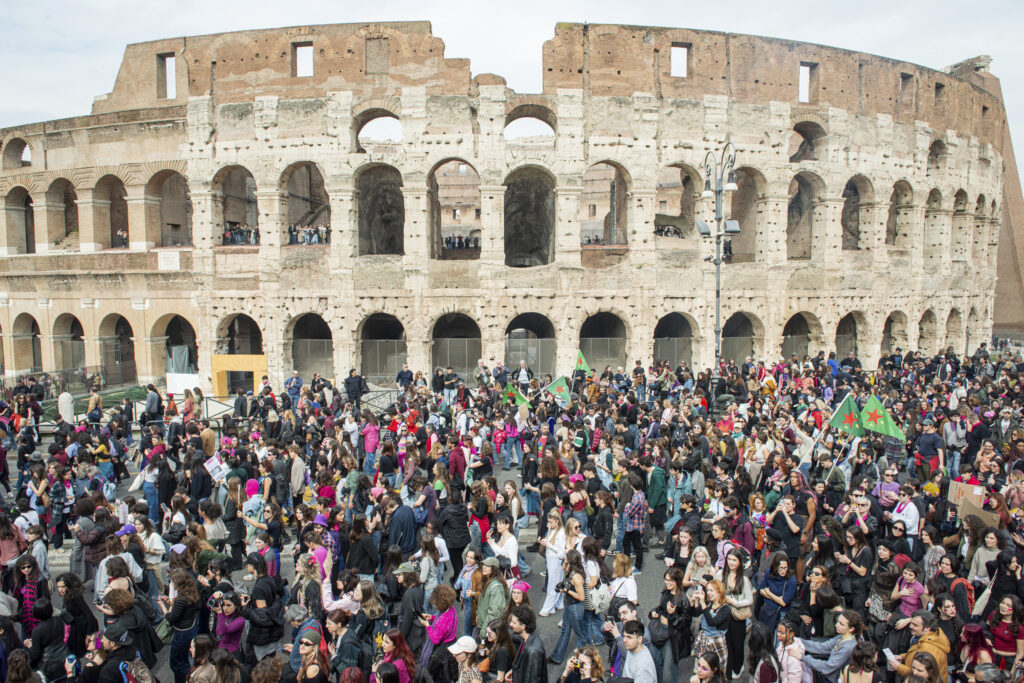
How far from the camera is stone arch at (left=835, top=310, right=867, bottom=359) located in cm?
2714

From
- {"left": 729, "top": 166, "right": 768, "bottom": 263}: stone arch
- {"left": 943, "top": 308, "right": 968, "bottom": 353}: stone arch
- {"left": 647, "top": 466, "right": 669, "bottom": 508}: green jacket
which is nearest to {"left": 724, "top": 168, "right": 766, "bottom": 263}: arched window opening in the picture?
{"left": 729, "top": 166, "right": 768, "bottom": 263}: stone arch

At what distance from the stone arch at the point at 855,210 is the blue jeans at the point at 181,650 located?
27.7 m

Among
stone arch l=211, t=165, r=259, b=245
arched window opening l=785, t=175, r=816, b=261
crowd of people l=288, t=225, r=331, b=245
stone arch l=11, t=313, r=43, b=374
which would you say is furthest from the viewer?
stone arch l=11, t=313, r=43, b=374

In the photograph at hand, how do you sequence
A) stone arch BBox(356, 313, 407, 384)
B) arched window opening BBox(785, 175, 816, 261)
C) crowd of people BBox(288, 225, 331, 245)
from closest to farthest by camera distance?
stone arch BBox(356, 313, 407, 384), crowd of people BBox(288, 225, 331, 245), arched window opening BBox(785, 175, 816, 261)

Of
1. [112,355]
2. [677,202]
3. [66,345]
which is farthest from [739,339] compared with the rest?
[66,345]

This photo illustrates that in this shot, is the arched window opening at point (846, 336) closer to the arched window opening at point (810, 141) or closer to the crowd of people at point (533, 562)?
the arched window opening at point (810, 141)

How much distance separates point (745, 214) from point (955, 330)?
12.7 meters

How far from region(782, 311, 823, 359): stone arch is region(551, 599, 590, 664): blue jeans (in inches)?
828

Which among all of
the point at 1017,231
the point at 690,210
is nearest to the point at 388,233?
the point at 690,210

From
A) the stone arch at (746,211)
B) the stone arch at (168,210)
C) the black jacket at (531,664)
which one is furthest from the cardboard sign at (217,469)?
the stone arch at (746,211)

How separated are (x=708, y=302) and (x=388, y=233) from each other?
1451 centimetres

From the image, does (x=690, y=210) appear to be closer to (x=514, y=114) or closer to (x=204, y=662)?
(x=514, y=114)

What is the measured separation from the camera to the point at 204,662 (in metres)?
5.67

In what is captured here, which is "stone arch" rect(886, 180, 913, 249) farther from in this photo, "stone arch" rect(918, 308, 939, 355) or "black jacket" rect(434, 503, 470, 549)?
"black jacket" rect(434, 503, 470, 549)
